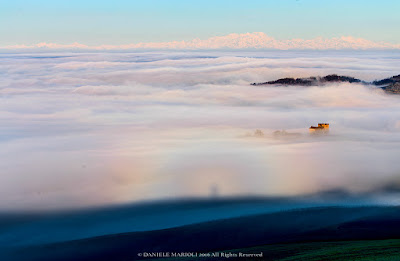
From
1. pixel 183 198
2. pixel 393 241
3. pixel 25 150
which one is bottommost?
pixel 25 150

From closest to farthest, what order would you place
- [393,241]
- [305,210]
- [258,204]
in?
1. [393,241]
2. [305,210]
3. [258,204]

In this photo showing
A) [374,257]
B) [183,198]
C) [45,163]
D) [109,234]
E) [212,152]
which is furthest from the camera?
[212,152]

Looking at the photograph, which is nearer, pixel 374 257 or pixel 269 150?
pixel 374 257

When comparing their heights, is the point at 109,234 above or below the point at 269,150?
above

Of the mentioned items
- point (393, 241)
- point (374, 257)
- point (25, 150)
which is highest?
point (374, 257)

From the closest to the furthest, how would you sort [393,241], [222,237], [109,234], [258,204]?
[393,241], [222,237], [109,234], [258,204]

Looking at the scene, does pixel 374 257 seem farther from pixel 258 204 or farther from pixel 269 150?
pixel 269 150

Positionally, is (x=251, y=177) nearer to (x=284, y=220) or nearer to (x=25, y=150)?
(x=284, y=220)

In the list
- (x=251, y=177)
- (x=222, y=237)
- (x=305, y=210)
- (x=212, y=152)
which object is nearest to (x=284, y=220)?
(x=305, y=210)

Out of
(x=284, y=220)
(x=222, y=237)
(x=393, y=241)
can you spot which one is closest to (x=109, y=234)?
(x=222, y=237)
